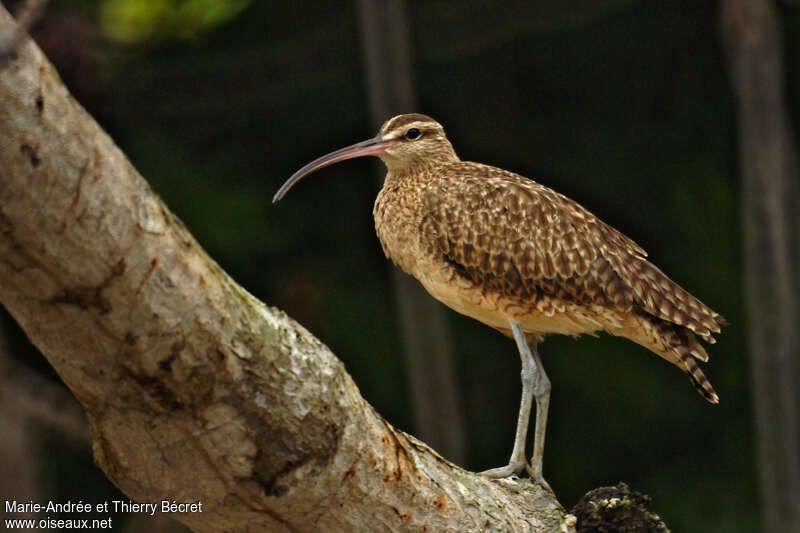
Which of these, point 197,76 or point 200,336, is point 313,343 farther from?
point 197,76

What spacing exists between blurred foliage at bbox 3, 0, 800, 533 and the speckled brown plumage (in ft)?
13.1

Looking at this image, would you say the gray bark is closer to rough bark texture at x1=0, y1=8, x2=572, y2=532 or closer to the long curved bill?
the long curved bill

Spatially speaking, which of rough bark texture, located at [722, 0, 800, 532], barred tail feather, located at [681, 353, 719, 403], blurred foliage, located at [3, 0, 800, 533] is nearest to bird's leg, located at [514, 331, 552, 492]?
barred tail feather, located at [681, 353, 719, 403]

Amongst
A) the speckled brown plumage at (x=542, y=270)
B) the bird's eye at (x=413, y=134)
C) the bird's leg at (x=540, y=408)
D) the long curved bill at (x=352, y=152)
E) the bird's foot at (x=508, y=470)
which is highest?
the bird's eye at (x=413, y=134)

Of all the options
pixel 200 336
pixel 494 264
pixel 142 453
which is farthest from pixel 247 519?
pixel 494 264

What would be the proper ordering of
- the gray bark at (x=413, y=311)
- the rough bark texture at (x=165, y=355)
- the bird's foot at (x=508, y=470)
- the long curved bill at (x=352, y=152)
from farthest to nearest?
the gray bark at (x=413, y=311)
the long curved bill at (x=352, y=152)
the bird's foot at (x=508, y=470)
the rough bark texture at (x=165, y=355)

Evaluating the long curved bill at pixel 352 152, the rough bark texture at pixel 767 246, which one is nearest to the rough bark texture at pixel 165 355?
the long curved bill at pixel 352 152

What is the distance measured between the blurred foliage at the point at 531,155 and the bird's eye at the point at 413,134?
139 inches

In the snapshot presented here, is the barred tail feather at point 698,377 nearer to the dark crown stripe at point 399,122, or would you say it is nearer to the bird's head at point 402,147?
the bird's head at point 402,147

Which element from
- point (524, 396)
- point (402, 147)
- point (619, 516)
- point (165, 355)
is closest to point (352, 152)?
point (402, 147)

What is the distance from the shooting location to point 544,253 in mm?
5023

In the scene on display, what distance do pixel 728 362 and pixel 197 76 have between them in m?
4.49

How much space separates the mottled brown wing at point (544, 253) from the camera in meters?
4.96

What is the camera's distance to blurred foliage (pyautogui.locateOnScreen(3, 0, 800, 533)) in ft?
30.1
